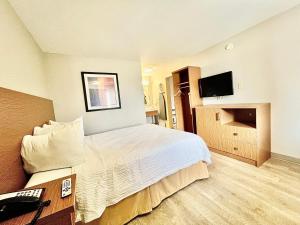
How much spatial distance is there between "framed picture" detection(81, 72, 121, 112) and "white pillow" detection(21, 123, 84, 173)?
1788 mm

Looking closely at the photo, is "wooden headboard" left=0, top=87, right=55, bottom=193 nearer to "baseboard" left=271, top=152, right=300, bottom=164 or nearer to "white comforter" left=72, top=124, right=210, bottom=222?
"white comforter" left=72, top=124, right=210, bottom=222

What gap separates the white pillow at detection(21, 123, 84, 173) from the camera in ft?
3.96

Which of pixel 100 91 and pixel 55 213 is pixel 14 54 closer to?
pixel 55 213

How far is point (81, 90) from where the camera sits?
2980mm

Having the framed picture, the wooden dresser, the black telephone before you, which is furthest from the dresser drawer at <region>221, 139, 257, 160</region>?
the black telephone

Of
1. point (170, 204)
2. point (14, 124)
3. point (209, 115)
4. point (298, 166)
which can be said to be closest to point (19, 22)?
point (14, 124)

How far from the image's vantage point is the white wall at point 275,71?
2116 millimetres

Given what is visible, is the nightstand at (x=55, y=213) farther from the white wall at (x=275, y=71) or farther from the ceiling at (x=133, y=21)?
the white wall at (x=275, y=71)

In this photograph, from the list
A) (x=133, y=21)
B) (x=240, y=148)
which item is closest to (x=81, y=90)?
(x=133, y=21)

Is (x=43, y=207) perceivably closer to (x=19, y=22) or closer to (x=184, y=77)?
(x=19, y=22)

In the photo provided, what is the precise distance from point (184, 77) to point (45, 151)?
370 cm

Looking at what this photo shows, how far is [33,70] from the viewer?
6.46 feet

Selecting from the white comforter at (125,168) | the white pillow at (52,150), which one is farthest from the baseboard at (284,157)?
the white pillow at (52,150)

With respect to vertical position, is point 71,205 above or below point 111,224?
above
